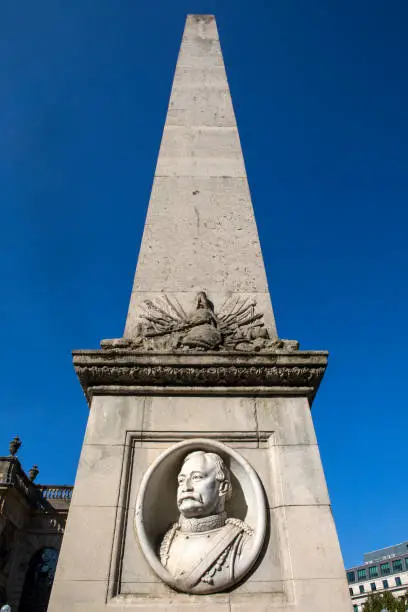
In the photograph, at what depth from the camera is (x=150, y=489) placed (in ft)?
12.9

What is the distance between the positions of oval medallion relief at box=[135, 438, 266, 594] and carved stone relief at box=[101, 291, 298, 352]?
1.13 meters

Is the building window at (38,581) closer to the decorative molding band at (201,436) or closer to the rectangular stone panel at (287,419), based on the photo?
the decorative molding band at (201,436)

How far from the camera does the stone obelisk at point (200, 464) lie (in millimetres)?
3457

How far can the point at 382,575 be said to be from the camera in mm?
82938

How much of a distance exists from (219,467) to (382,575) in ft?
326

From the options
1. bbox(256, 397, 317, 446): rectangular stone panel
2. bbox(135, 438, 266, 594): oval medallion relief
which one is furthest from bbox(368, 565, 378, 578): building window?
bbox(135, 438, 266, 594): oval medallion relief

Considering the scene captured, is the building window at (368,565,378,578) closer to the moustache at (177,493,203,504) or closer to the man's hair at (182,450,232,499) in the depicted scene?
the man's hair at (182,450,232,499)

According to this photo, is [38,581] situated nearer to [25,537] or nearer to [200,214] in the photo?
[25,537]

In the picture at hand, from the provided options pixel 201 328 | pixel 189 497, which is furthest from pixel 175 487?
pixel 201 328

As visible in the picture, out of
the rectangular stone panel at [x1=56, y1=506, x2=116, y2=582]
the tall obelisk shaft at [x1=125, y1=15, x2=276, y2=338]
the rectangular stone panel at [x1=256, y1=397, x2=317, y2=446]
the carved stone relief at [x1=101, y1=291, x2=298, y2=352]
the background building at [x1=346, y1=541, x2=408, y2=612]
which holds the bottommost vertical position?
the rectangular stone panel at [x1=56, y1=506, x2=116, y2=582]

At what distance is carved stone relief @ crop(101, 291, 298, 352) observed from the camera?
15.8ft

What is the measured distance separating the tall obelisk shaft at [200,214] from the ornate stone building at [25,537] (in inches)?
903

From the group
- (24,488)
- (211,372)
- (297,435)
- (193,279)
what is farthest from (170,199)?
(24,488)

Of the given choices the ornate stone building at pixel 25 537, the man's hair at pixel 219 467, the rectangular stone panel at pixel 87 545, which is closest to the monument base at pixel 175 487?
the rectangular stone panel at pixel 87 545
